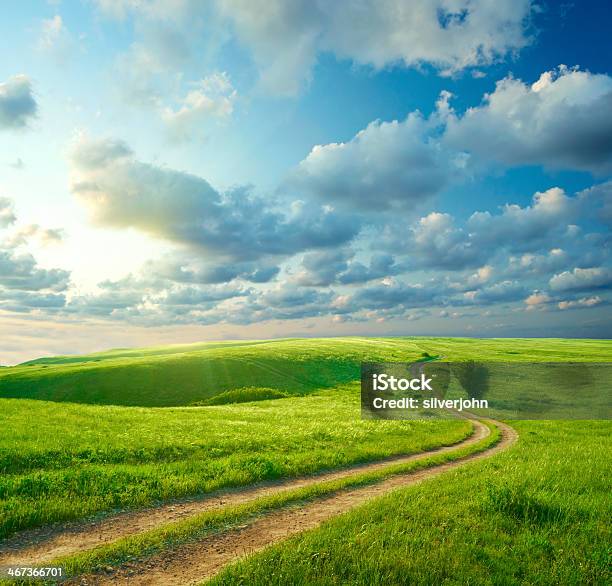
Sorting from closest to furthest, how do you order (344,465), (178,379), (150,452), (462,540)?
(462,540), (150,452), (344,465), (178,379)

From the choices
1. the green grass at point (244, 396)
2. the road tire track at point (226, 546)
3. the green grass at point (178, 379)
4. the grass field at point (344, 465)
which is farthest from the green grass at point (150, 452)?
the green grass at point (178, 379)

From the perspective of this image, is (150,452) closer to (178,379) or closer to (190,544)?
(190,544)

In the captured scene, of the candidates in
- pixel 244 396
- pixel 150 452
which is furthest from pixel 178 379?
pixel 150 452

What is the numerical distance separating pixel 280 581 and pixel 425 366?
3047 inches

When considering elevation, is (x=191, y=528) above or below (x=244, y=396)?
above

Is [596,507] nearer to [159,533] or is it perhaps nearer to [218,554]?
[218,554]

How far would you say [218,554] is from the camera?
9.30 m

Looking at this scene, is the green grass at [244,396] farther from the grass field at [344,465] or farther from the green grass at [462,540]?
the green grass at [462,540]

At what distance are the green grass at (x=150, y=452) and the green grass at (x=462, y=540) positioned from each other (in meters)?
6.36

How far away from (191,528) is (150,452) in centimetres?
848

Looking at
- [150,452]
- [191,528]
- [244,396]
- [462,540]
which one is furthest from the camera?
[244,396]

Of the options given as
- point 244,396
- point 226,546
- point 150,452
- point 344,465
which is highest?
point 226,546

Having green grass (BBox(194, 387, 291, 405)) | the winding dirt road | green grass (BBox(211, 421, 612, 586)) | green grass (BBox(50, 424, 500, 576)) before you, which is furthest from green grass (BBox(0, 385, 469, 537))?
green grass (BBox(194, 387, 291, 405))

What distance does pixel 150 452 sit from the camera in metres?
18.0
